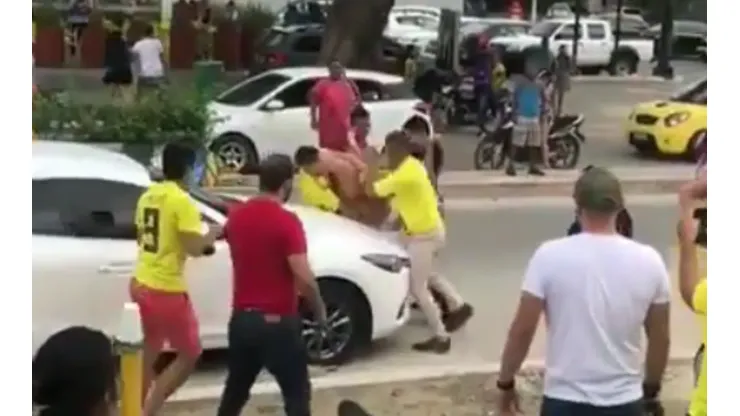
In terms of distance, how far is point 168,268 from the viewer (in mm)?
7582

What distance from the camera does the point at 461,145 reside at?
23766 mm

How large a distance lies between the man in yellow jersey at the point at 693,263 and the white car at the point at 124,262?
3.96 metres

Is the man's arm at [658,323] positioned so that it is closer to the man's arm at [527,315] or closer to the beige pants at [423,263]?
the man's arm at [527,315]

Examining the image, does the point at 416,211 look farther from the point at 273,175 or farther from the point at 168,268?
the point at 273,175

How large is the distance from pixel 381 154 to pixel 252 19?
24606 millimetres

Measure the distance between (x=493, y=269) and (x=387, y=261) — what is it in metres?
3.88

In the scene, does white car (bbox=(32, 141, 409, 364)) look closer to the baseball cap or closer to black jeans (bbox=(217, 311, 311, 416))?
black jeans (bbox=(217, 311, 311, 416))

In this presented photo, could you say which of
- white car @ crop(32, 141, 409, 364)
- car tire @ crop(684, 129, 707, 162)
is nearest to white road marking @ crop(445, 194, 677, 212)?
car tire @ crop(684, 129, 707, 162)

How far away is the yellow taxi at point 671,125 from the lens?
74.1 ft

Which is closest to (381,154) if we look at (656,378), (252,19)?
(656,378)

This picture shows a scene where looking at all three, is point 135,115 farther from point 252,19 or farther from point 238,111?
point 252,19

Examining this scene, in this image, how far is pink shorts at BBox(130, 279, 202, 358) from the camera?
7.59 metres

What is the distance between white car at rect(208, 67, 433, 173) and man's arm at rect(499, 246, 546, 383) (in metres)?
12.6
